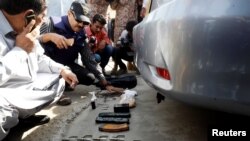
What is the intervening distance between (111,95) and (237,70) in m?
2.03

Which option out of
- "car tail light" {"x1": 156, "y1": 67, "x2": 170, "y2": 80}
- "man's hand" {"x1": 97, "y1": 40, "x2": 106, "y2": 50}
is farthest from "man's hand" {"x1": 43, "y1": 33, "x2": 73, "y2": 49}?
"car tail light" {"x1": 156, "y1": 67, "x2": 170, "y2": 80}

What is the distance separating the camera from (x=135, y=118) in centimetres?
241

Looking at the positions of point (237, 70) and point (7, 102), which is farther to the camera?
point (7, 102)

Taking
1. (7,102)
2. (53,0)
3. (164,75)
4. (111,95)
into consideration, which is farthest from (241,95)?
(53,0)

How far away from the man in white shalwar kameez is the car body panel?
0.69 meters

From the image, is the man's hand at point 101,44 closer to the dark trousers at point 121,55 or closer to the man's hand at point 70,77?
the dark trousers at point 121,55

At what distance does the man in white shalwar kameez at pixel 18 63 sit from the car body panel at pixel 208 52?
69 cm

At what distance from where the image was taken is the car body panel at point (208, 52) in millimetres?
1307

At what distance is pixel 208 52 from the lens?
1.39 m

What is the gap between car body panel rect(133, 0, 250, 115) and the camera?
1.31 meters

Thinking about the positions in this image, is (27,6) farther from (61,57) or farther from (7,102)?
(61,57)

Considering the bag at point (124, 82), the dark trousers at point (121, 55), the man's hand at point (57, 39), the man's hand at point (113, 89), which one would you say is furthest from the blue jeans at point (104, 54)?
the man's hand at point (57, 39)

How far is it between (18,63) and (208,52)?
93 cm

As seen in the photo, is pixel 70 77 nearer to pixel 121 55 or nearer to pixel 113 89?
pixel 113 89
